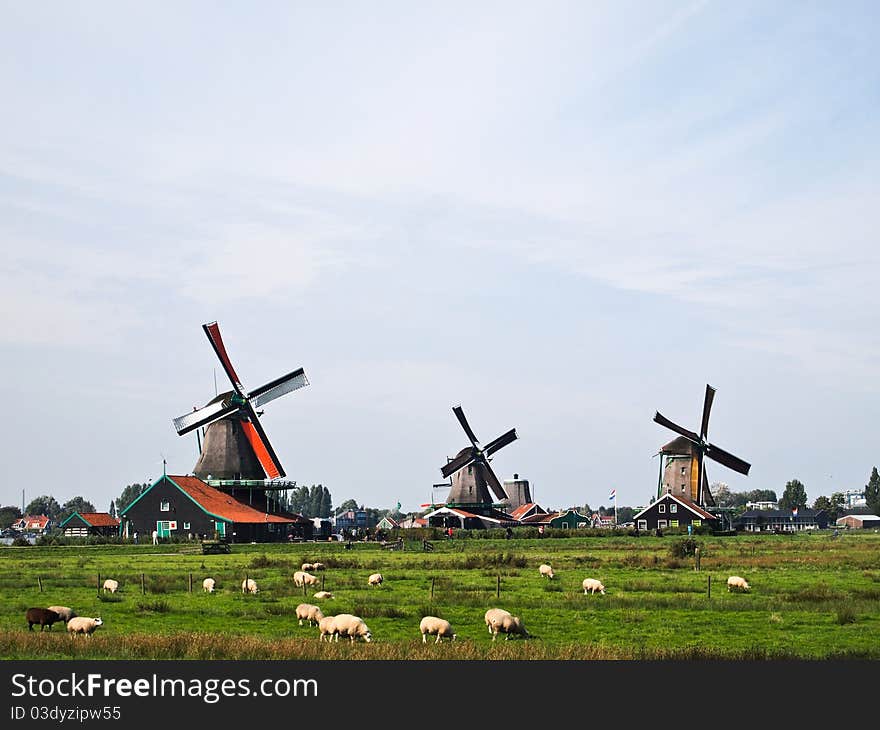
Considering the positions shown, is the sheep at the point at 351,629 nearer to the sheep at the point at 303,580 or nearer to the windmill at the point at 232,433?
the sheep at the point at 303,580

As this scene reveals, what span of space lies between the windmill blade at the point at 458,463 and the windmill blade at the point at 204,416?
3590 cm

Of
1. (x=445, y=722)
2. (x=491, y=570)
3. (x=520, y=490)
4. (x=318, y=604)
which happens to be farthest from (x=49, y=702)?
(x=520, y=490)

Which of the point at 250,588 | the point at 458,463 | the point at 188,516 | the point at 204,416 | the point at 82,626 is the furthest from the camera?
the point at 458,463

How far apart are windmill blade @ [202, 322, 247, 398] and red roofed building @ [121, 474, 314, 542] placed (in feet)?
32.6

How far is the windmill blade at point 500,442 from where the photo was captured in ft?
433

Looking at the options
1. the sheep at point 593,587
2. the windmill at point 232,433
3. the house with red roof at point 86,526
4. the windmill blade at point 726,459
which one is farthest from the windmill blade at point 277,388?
the sheep at point 593,587

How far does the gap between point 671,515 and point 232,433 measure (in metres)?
46.6

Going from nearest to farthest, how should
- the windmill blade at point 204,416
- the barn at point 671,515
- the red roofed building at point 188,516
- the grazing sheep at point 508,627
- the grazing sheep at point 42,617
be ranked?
the grazing sheep at point 508,627
the grazing sheep at point 42,617
the red roofed building at point 188,516
the windmill blade at point 204,416
the barn at point 671,515

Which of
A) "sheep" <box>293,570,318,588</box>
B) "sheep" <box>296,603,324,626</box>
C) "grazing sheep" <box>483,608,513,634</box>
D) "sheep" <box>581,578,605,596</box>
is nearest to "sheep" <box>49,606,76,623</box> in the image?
"sheep" <box>296,603,324,626</box>

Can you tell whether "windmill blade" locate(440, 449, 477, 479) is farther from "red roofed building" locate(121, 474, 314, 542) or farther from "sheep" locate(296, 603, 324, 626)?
"sheep" locate(296, 603, 324, 626)

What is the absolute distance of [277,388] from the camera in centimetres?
10250

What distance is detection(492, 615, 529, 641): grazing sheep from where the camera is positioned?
84.0ft

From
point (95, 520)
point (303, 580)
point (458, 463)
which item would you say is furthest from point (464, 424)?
point (303, 580)

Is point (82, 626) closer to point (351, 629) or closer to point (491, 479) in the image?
point (351, 629)
